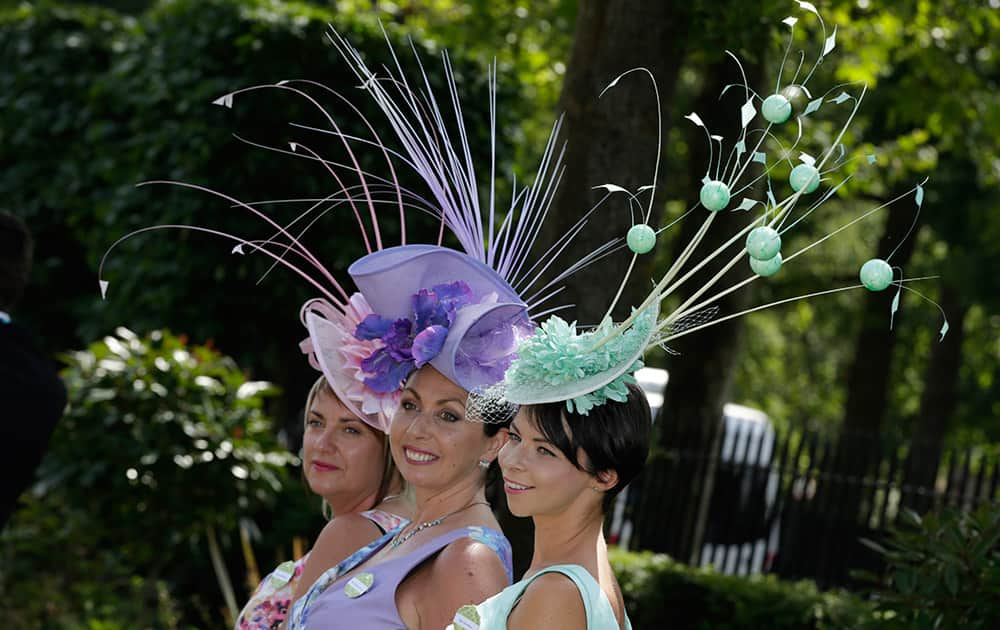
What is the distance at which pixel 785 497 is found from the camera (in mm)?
8719

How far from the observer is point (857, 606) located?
5648 millimetres

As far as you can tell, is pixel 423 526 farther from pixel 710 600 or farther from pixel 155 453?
pixel 710 600

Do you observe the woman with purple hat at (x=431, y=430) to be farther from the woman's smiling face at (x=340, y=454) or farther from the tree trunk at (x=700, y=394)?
the tree trunk at (x=700, y=394)

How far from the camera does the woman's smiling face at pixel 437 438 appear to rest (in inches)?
118

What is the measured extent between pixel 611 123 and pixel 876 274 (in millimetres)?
2490

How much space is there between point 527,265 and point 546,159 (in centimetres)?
152

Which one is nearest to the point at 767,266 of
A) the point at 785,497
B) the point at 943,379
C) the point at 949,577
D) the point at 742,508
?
the point at 949,577

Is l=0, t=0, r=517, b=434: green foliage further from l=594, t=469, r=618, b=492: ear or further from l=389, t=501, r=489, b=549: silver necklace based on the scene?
l=594, t=469, r=618, b=492: ear

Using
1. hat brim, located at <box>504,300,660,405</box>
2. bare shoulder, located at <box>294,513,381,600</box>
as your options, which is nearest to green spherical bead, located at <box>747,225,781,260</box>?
hat brim, located at <box>504,300,660,405</box>

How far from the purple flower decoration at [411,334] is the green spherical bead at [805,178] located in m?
0.94

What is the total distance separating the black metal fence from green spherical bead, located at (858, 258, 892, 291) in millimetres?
5859

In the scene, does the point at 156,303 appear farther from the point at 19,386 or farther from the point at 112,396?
the point at 19,386

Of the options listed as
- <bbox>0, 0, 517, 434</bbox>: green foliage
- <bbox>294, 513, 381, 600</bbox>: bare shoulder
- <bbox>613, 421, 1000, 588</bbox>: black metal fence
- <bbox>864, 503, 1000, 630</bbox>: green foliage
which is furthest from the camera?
<bbox>613, 421, 1000, 588</bbox>: black metal fence

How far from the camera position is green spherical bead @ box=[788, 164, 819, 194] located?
2.33 metres
